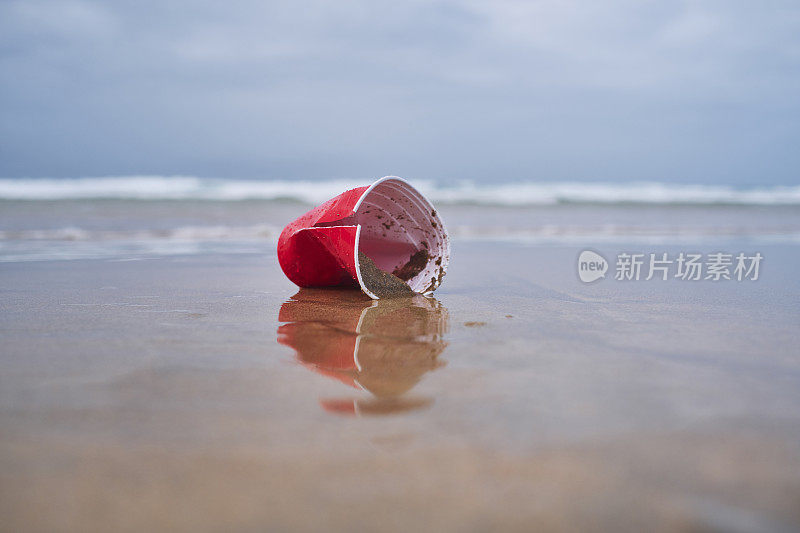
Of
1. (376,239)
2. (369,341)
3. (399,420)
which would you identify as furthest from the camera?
(376,239)

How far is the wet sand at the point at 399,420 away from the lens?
96 cm

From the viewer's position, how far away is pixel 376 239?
3408 mm

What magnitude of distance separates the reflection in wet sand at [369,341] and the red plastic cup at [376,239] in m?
0.20

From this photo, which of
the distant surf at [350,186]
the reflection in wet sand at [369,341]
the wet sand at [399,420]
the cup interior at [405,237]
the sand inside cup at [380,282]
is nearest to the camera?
the wet sand at [399,420]

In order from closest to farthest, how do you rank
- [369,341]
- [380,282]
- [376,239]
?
[369,341] → [380,282] → [376,239]

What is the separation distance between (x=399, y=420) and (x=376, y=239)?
7.12 feet

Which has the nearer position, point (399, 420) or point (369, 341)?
point (399, 420)

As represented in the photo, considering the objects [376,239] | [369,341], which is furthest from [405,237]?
[369,341]

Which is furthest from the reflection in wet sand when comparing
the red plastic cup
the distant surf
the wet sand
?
the distant surf

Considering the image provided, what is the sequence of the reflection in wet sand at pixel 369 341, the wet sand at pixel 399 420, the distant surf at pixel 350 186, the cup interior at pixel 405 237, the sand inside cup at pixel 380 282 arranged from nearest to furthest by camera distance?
the wet sand at pixel 399 420 → the reflection in wet sand at pixel 369 341 → the sand inside cup at pixel 380 282 → the cup interior at pixel 405 237 → the distant surf at pixel 350 186

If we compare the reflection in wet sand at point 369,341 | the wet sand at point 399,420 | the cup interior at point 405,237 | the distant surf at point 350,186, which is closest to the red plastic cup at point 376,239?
the cup interior at point 405,237

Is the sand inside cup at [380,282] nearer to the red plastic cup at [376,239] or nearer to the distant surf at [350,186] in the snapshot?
the red plastic cup at [376,239]

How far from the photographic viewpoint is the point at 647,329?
88.1 inches

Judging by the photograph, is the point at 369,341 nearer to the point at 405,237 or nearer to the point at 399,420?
the point at 399,420
